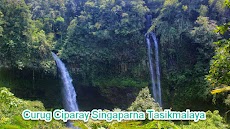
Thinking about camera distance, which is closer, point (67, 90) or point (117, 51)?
point (67, 90)

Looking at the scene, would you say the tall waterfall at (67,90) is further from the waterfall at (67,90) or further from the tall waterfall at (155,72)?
the tall waterfall at (155,72)

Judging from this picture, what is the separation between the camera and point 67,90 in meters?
14.5

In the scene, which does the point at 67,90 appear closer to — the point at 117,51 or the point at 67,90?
the point at 67,90

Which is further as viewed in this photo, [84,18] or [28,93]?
[84,18]

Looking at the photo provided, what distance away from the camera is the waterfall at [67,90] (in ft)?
47.3

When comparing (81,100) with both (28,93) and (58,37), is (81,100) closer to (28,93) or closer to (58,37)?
(28,93)

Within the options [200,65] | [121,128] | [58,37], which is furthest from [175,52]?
[121,128]

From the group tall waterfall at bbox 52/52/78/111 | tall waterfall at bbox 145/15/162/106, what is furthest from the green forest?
tall waterfall at bbox 52/52/78/111

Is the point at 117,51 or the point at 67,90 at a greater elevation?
the point at 117,51

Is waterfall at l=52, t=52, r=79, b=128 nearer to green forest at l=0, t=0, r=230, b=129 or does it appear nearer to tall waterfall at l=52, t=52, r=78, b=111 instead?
tall waterfall at l=52, t=52, r=78, b=111

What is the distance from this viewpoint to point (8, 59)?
494 inches

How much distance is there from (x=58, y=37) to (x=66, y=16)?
6.23 feet

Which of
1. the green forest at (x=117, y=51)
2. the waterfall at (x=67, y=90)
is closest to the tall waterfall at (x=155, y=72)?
the green forest at (x=117, y=51)

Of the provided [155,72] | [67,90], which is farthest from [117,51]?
[67,90]
